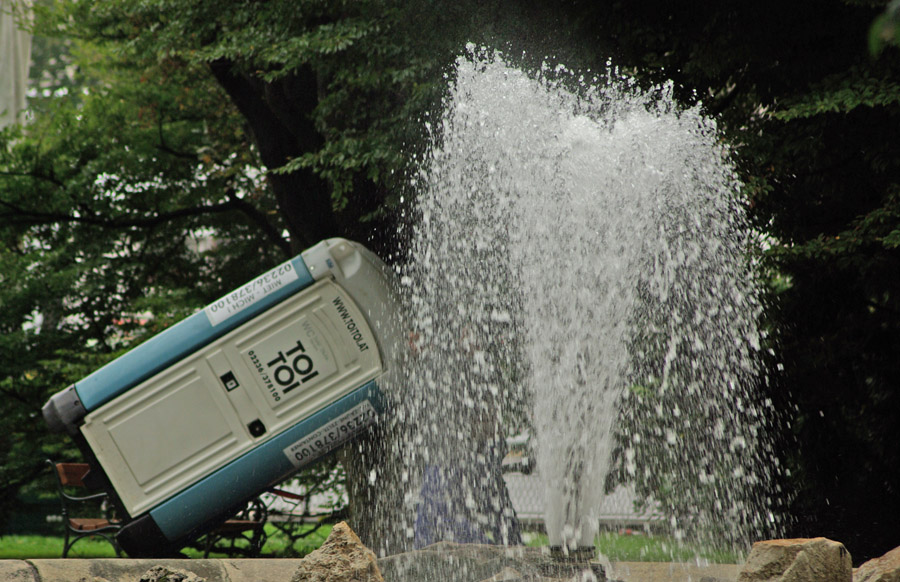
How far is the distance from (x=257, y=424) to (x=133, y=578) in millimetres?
3651

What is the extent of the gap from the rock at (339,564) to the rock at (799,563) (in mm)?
1324

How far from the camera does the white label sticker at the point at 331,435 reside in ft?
24.3

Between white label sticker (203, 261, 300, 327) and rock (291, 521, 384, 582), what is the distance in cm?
434

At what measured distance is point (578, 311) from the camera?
205 inches

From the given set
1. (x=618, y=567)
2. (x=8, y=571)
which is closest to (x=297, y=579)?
(x=8, y=571)

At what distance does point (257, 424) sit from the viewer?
7.44 m

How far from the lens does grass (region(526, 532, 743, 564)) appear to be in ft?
22.0

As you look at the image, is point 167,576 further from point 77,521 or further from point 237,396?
point 77,521

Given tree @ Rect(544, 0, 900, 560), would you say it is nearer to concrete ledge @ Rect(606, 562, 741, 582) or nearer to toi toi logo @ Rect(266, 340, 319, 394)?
concrete ledge @ Rect(606, 562, 741, 582)

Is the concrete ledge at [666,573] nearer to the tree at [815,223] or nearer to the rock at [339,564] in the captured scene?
the rock at [339,564]

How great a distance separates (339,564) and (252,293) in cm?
454

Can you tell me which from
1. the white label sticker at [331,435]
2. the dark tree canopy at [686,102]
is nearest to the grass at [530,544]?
the dark tree canopy at [686,102]

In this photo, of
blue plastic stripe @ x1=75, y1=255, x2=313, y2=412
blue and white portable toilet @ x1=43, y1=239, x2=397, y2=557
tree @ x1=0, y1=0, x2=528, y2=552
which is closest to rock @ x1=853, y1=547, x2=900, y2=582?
blue and white portable toilet @ x1=43, y1=239, x2=397, y2=557

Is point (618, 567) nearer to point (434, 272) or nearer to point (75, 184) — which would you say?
point (434, 272)
